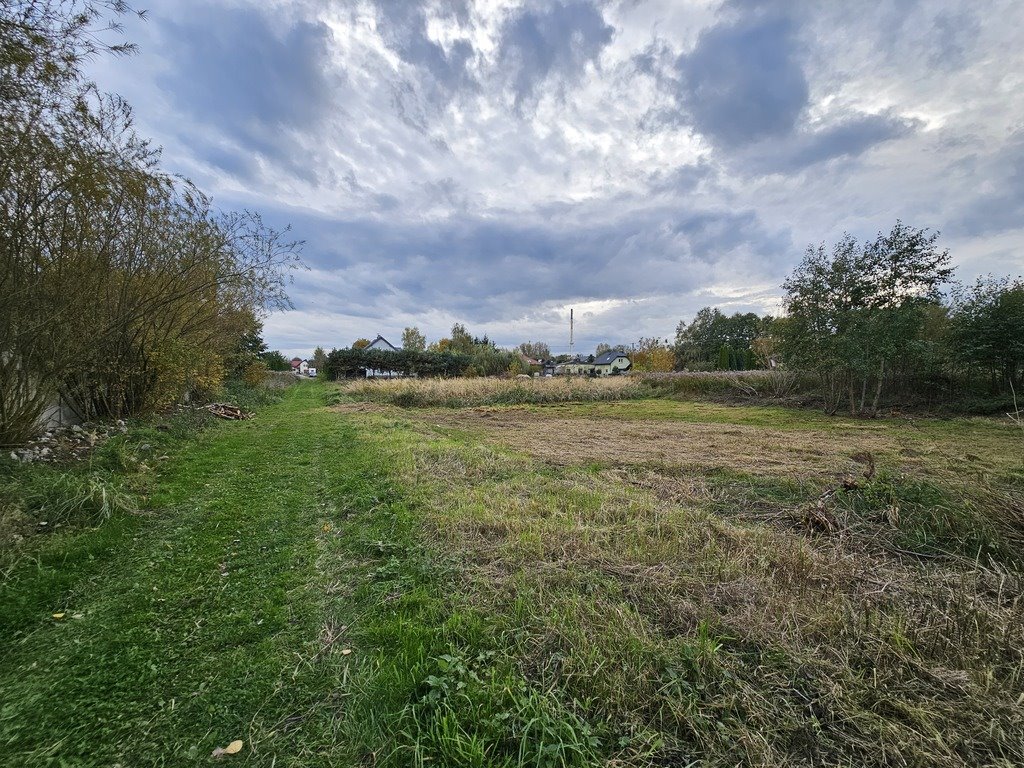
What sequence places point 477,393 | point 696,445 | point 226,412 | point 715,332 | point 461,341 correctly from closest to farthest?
point 696,445
point 226,412
point 477,393
point 461,341
point 715,332

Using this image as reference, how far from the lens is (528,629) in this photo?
258 centimetres

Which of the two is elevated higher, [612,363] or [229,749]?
[612,363]

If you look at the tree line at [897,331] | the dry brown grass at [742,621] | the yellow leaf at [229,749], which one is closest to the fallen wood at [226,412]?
the dry brown grass at [742,621]

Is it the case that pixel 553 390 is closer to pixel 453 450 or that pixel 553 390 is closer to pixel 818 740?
pixel 453 450

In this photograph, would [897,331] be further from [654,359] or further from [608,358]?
[608,358]

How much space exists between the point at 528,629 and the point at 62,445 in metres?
8.35

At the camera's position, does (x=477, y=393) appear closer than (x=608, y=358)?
Yes

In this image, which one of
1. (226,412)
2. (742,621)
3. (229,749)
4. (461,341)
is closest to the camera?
(229,749)

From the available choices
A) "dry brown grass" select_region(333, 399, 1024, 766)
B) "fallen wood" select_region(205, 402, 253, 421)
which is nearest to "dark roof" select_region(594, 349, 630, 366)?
"fallen wood" select_region(205, 402, 253, 421)

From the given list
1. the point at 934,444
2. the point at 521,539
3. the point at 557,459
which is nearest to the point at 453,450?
the point at 557,459

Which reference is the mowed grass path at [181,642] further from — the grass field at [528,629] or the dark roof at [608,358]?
the dark roof at [608,358]

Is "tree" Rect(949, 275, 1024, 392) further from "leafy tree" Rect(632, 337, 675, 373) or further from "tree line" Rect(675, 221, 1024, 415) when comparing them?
"leafy tree" Rect(632, 337, 675, 373)

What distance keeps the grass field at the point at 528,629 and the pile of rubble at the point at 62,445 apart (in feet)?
6.79

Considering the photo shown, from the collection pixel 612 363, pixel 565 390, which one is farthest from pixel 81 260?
pixel 612 363
